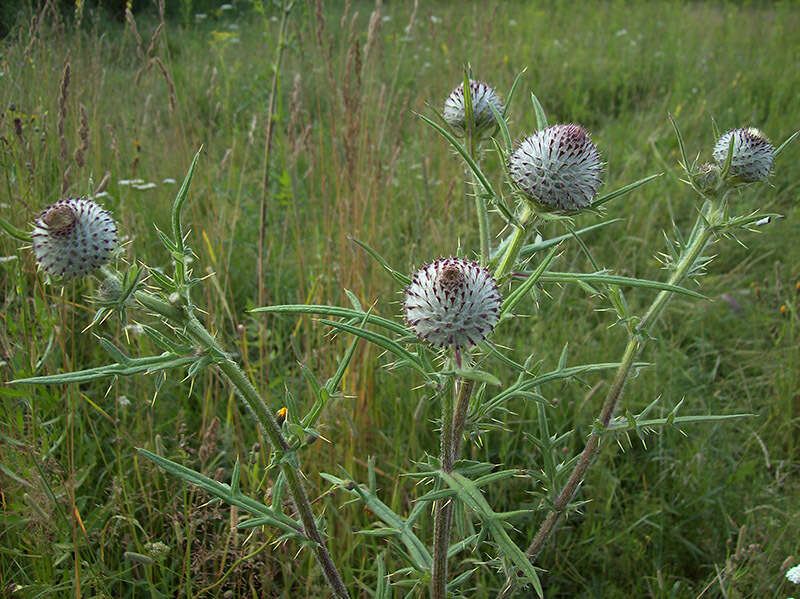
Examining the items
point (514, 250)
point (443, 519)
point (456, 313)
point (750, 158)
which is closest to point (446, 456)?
point (443, 519)

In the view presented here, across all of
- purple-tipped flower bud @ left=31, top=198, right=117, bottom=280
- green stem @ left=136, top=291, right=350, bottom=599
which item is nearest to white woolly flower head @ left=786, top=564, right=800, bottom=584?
green stem @ left=136, top=291, right=350, bottom=599

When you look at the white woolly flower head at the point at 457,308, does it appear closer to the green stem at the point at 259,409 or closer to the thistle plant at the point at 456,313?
the thistle plant at the point at 456,313

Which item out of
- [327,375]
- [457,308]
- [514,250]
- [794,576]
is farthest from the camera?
[327,375]

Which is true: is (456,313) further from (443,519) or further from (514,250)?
(443,519)

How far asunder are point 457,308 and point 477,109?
2.82 ft

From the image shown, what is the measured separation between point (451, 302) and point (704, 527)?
6.41ft

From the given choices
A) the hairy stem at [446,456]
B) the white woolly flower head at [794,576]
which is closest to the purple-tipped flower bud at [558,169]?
the hairy stem at [446,456]

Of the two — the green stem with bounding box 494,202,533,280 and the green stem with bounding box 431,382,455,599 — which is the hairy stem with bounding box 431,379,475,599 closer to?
the green stem with bounding box 431,382,455,599

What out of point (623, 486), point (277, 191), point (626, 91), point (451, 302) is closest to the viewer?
point (451, 302)

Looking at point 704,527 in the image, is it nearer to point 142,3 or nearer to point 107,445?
point 107,445

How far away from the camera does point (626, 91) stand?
6500mm

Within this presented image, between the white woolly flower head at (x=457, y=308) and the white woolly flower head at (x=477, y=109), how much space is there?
0.71 meters

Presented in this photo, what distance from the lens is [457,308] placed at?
1466mm

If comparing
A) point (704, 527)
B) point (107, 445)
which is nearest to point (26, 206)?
point (107, 445)
